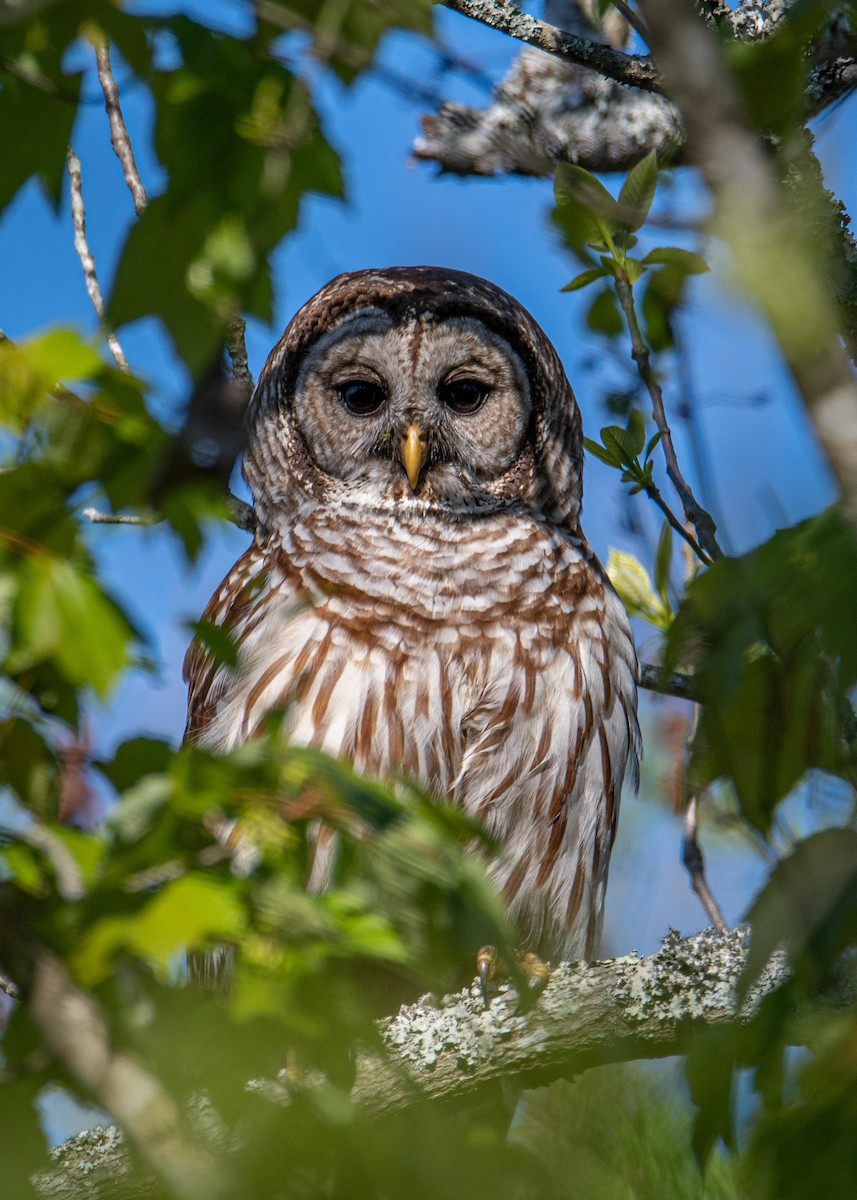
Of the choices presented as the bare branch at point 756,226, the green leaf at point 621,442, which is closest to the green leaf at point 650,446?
the green leaf at point 621,442

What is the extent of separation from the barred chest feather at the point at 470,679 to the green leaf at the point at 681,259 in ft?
4.07

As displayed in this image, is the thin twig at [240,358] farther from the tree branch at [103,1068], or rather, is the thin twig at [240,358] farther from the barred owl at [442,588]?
the tree branch at [103,1068]

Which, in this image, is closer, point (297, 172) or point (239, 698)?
point (297, 172)

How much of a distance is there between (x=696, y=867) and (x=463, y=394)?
1.94m

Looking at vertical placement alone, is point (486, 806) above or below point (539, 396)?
below

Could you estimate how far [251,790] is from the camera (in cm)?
153

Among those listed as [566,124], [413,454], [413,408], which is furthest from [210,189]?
[566,124]

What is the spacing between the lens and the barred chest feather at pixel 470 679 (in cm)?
396

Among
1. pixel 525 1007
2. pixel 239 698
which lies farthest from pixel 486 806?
pixel 525 1007

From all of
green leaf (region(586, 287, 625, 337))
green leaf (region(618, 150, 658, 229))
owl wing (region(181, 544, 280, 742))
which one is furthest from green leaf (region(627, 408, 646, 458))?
owl wing (region(181, 544, 280, 742))

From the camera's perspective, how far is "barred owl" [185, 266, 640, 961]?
3.99 m

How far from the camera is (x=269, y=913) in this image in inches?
60.1

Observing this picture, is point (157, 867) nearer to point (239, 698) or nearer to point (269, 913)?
point (269, 913)

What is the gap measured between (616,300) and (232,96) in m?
1.95
